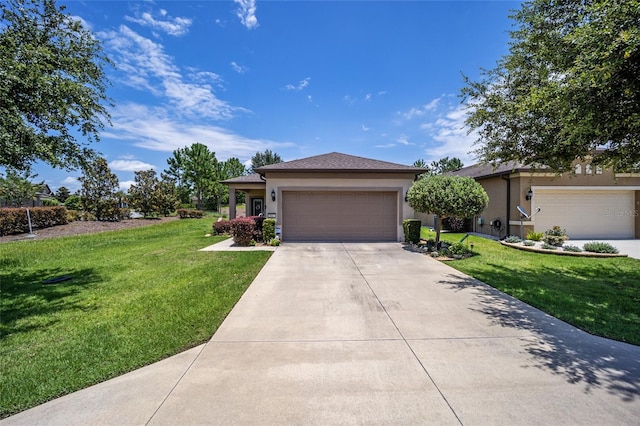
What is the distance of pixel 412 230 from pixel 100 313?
1059 centimetres

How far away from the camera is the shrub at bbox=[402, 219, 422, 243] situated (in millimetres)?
11961

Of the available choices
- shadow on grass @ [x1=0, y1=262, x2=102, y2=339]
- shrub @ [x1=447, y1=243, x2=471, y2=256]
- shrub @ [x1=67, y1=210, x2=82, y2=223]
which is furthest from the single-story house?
shrub @ [x1=67, y1=210, x2=82, y2=223]

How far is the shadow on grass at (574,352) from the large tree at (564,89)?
294 centimetres

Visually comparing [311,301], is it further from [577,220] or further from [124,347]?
Result: [577,220]

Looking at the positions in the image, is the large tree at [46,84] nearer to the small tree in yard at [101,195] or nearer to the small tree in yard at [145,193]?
the small tree in yard at [101,195]

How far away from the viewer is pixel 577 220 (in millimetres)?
13461

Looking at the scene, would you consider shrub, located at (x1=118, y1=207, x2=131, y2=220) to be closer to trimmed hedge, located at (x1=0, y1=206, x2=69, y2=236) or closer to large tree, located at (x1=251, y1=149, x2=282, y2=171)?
trimmed hedge, located at (x1=0, y1=206, x2=69, y2=236)

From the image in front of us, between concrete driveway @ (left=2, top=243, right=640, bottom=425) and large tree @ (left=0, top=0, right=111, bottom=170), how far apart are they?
5.28 metres

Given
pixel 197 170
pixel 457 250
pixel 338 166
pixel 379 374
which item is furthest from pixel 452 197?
pixel 197 170

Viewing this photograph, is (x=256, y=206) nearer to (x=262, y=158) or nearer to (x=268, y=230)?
(x=268, y=230)

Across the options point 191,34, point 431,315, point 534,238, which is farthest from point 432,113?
point 431,315

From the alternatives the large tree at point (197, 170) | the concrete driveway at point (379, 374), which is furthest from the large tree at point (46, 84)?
the large tree at point (197, 170)

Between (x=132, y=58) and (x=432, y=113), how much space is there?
43.8 ft

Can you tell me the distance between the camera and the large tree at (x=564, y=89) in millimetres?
3529
